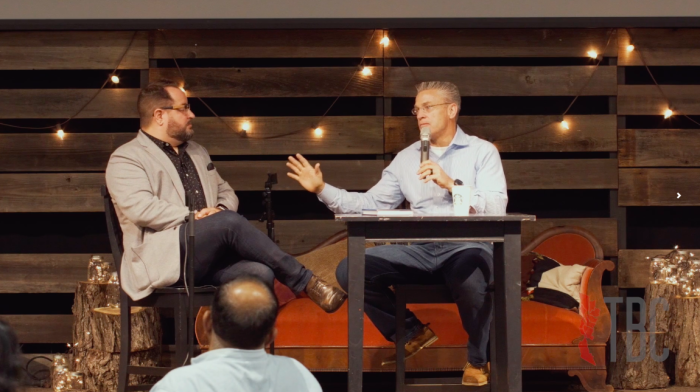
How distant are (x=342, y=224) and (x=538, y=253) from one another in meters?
1.22

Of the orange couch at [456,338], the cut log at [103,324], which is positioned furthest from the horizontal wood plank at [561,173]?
the cut log at [103,324]

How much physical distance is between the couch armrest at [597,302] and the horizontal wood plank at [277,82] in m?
1.80

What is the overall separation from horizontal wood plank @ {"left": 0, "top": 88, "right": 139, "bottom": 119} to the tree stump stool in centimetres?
120

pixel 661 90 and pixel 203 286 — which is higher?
pixel 661 90

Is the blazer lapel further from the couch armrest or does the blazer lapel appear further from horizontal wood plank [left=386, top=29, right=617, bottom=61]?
the couch armrest

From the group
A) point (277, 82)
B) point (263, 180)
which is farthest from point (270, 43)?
point (263, 180)

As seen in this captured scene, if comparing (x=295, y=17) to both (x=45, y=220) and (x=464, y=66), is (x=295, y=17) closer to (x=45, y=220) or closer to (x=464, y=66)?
(x=464, y=66)

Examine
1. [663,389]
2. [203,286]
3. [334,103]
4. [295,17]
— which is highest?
[295,17]

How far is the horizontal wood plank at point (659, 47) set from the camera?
5527mm

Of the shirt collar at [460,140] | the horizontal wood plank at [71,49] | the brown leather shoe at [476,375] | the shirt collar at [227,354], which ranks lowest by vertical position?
the brown leather shoe at [476,375]

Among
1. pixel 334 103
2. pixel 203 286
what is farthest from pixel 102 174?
pixel 203 286

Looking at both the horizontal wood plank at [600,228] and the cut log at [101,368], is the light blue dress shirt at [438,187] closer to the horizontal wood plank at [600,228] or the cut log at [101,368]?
the horizontal wood plank at [600,228]

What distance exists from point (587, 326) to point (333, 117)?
6.83 ft

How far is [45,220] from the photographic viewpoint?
5.68 metres
